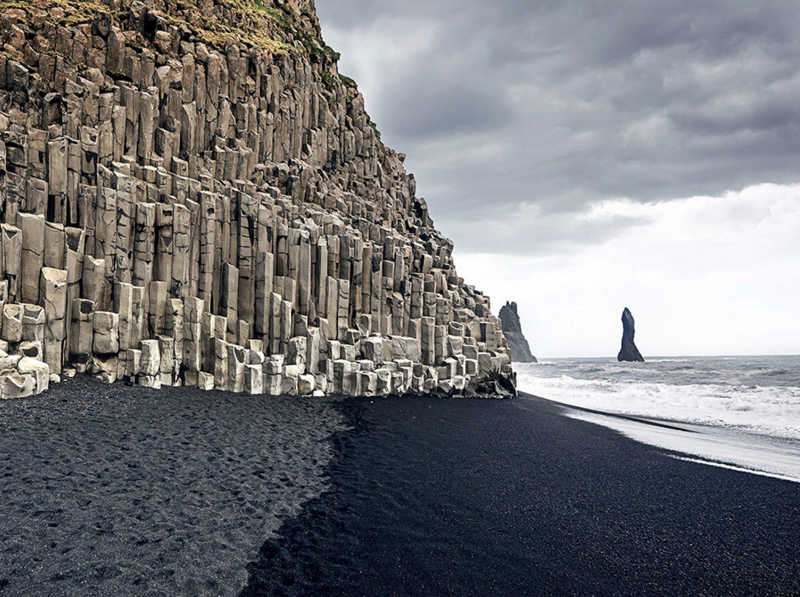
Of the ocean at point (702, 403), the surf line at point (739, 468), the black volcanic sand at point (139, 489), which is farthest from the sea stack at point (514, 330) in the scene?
the black volcanic sand at point (139, 489)

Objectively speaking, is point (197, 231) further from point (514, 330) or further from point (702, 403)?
point (514, 330)

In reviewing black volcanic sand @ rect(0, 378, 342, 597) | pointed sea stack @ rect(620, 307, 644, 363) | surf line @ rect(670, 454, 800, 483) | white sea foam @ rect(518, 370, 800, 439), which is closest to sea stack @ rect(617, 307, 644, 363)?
pointed sea stack @ rect(620, 307, 644, 363)

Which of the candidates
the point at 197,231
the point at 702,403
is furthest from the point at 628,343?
the point at 197,231

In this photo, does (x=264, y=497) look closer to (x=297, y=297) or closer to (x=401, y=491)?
(x=401, y=491)

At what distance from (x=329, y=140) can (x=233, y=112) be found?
293 inches

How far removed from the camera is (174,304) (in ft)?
55.1

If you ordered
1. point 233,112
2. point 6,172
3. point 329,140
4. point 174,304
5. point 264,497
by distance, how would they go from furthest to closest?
point 329,140 → point 233,112 → point 174,304 → point 6,172 → point 264,497

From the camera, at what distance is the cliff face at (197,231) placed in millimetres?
14945

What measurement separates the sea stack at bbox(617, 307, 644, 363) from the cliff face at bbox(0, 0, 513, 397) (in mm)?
106398

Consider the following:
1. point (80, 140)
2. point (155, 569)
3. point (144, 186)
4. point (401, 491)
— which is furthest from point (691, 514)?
point (80, 140)

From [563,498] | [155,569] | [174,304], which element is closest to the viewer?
[155,569]

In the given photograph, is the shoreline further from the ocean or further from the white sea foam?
the white sea foam

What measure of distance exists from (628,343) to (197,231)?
127m

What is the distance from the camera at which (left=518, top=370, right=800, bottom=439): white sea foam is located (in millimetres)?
19906
